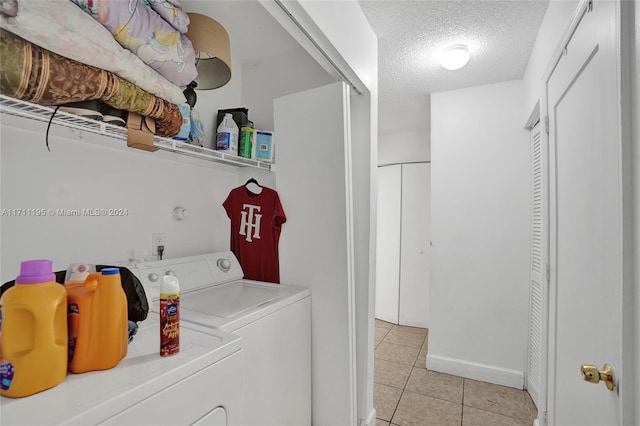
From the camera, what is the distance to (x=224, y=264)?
2.00 m

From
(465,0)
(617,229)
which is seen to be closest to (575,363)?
(617,229)

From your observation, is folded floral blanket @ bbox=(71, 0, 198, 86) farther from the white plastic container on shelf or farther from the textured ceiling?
the textured ceiling

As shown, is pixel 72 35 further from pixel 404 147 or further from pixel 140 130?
pixel 404 147

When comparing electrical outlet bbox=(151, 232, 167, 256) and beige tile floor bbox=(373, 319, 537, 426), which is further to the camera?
beige tile floor bbox=(373, 319, 537, 426)

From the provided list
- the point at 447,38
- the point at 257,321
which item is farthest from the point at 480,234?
the point at 257,321

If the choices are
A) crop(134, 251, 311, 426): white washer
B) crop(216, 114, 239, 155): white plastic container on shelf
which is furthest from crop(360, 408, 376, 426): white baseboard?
crop(216, 114, 239, 155): white plastic container on shelf

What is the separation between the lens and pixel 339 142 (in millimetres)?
1797

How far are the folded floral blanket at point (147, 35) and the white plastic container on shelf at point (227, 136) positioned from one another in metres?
0.59

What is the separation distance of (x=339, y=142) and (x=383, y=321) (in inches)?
135

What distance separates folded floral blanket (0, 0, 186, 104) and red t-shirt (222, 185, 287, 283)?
3.28 feet

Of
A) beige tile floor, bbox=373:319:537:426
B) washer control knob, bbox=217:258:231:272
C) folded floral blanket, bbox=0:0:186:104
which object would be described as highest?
folded floral blanket, bbox=0:0:186:104

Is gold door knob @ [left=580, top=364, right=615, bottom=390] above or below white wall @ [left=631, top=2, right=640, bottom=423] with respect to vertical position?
below

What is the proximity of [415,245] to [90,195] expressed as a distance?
376cm

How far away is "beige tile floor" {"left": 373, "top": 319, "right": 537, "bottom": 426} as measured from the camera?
2.19 meters
